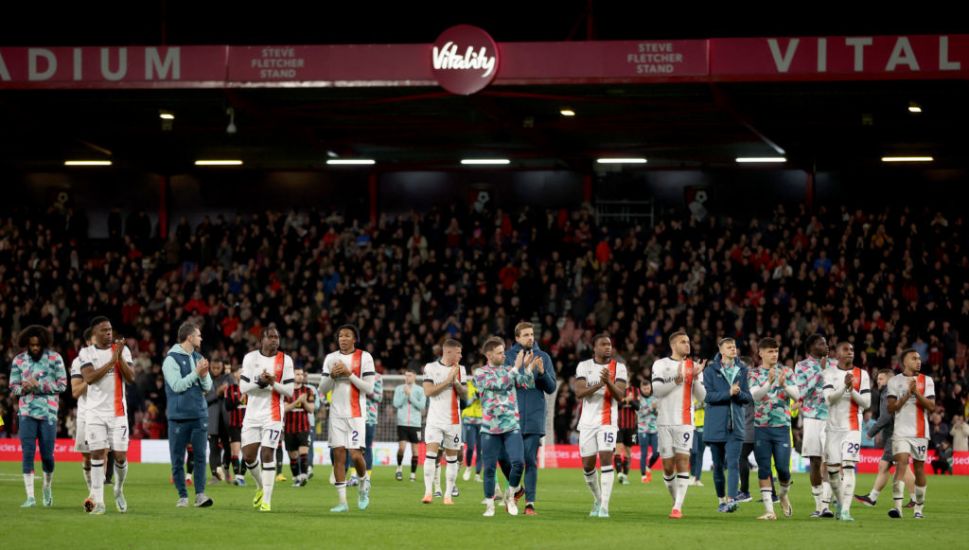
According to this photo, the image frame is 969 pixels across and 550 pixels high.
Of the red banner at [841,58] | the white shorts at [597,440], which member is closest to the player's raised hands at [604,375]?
the white shorts at [597,440]

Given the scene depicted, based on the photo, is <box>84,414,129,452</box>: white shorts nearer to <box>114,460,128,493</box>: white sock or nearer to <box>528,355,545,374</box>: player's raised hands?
<box>114,460,128,493</box>: white sock

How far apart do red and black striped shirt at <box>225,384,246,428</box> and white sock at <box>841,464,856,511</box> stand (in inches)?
444

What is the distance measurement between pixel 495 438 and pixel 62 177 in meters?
36.7

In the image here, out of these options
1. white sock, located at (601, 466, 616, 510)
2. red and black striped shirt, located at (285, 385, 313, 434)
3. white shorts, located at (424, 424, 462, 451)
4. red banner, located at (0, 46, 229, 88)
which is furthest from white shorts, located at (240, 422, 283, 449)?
red banner, located at (0, 46, 229, 88)

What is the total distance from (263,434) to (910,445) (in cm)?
851

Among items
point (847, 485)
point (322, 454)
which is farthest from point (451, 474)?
point (322, 454)

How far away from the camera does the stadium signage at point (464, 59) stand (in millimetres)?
32438

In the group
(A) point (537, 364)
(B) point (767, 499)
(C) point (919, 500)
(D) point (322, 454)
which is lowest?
(D) point (322, 454)

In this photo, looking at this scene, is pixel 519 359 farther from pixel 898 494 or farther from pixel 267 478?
A: pixel 898 494

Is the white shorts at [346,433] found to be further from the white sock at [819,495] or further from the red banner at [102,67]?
the red banner at [102,67]

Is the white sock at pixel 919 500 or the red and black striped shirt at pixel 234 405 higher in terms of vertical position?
the red and black striped shirt at pixel 234 405

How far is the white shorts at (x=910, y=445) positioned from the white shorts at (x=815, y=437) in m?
1.27

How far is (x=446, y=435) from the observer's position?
21.5 metres

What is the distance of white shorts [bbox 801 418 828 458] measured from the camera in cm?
1792
